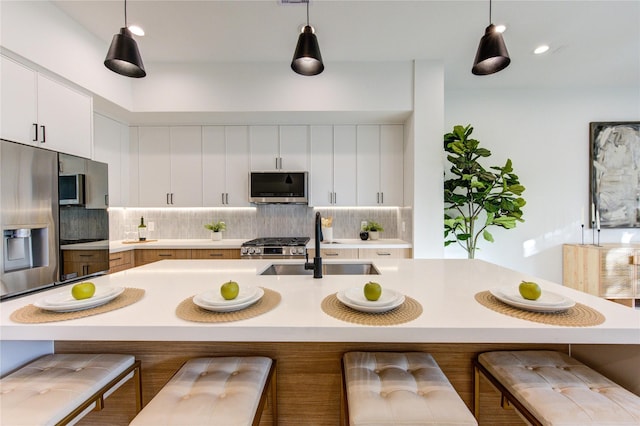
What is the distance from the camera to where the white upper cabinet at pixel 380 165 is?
3.54 metres

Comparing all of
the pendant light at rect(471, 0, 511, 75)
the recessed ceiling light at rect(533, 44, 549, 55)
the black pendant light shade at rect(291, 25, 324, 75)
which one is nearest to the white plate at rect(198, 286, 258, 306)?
the black pendant light shade at rect(291, 25, 324, 75)

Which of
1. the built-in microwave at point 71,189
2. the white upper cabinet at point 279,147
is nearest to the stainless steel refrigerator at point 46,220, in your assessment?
the built-in microwave at point 71,189

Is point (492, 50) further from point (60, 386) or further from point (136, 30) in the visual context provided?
point (136, 30)

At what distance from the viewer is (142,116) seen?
10.6ft

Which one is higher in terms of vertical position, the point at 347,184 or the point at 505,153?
the point at 505,153

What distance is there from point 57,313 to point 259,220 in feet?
9.46

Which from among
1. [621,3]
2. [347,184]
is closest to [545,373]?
[347,184]

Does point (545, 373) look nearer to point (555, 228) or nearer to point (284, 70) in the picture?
point (284, 70)

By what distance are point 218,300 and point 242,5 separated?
2356mm

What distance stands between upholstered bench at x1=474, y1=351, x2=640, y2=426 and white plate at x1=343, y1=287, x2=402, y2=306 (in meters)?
0.52

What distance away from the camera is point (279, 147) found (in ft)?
11.7

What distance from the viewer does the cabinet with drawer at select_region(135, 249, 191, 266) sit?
3285 millimetres

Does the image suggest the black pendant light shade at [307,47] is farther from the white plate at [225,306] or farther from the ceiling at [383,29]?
the white plate at [225,306]

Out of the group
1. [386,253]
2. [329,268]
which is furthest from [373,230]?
[329,268]
